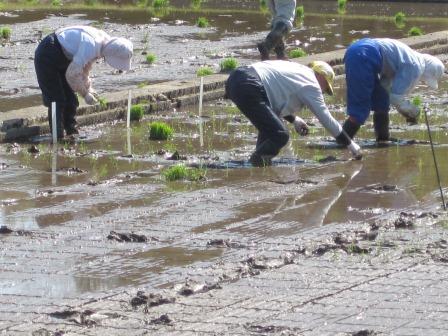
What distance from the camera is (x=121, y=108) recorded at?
14.6 m

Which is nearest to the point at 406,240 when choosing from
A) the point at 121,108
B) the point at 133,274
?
the point at 133,274

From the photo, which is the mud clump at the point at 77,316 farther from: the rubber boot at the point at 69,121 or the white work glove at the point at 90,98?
the rubber boot at the point at 69,121

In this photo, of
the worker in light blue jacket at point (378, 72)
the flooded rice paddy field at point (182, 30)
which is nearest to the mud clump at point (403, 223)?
the worker in light blue jacket at point (378, 72)

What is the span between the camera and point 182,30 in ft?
78.4

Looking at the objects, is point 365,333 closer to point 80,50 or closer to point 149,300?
point 149,300

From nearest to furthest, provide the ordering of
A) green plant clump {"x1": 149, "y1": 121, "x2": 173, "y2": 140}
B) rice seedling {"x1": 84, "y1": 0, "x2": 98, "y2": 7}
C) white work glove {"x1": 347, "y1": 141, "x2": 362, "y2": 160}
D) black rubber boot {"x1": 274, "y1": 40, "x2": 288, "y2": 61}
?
white work glove {"x1": 347, "y1": 141, "x2": 362, "y2": 160}
green plant clump {"x1": 149, "y1": 121, "x2": 173, "y2": 140}
black rubber boot {"x1": 274, "y1": 40, "x2": 288, "y2": 61}
rice seedling {"x1": 84, "y1": 0, "x2": 98, "y2": 7}

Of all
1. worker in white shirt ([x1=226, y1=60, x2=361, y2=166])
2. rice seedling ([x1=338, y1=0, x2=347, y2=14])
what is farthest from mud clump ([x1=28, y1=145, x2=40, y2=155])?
rice seedling ([x1=338, y1=0, x2=347, y2=14])

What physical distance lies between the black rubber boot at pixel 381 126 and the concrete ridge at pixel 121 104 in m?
3.12

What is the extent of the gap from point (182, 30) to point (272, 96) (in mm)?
12329

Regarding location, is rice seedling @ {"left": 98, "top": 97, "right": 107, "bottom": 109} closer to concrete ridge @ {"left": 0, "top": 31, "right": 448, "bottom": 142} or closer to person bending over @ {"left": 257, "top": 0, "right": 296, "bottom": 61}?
concrete ridge @ {"left": 0, "top": 31, "right": 448, "bottom": 142}

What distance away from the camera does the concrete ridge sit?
1321 cm

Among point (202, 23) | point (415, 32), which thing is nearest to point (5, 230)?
point (415, 32)

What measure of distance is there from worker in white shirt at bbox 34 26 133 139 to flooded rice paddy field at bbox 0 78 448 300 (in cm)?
46

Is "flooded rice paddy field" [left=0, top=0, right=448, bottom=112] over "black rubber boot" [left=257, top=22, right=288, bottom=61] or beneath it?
beneath
